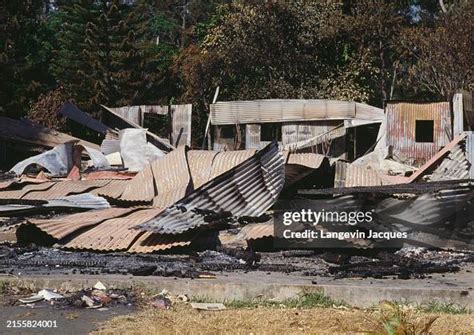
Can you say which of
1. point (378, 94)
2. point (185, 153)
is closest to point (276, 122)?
point (378, 94)

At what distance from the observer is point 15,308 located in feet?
19.4

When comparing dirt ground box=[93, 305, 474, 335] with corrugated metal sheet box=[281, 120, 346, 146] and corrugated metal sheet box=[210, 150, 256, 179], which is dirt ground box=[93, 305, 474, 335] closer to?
corrugated metal sheet box=[210, 150, 256, 179]

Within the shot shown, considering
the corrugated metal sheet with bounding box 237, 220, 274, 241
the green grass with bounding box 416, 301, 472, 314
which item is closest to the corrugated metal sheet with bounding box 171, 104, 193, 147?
the corrugated metal sheet with bounding box 237, 220, 274, 241

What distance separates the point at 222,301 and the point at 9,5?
922 inches

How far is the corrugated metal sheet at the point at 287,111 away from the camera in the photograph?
2138 cm

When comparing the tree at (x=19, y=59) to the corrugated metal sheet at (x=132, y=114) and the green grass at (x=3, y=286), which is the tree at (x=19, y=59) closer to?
the corrugated metal sheet at (x=132, y=114)

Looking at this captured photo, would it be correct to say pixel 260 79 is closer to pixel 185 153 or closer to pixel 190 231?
pixel 185 153

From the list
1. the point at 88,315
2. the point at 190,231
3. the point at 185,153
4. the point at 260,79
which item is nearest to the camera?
the point at 88,315

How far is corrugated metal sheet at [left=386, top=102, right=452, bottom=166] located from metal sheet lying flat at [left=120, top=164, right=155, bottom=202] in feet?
33.2

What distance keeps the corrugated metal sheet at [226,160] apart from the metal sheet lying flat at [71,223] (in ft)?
4.88

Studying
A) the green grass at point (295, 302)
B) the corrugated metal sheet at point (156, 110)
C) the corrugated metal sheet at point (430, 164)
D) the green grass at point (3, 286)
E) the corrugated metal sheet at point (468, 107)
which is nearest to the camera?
the green grass at point (295, 302)

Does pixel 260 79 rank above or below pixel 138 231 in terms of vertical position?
above

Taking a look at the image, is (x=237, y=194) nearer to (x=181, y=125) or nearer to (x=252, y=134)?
(x=252, y=134)

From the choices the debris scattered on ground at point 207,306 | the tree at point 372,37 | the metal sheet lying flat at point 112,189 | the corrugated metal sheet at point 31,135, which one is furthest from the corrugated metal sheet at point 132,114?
the debris scattered on ground at point 207,306
